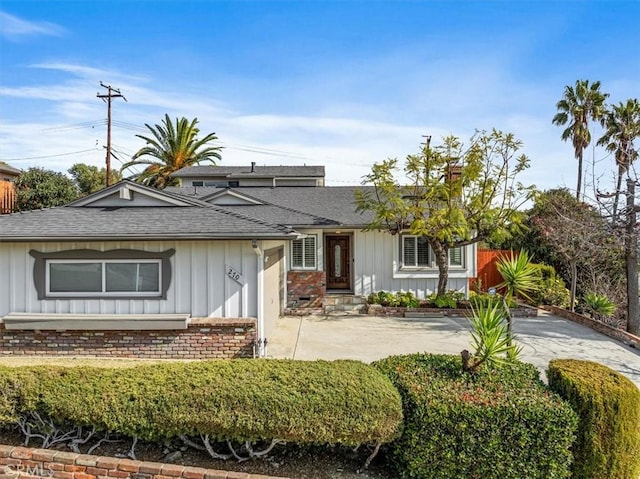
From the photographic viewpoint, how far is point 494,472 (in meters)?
3.81

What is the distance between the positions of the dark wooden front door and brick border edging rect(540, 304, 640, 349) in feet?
23.9

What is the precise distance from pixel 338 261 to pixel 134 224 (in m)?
8.24

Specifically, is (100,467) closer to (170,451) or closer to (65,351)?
(170,451)

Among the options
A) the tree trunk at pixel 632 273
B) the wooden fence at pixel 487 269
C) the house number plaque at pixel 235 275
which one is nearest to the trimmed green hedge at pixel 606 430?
the house number plaque at pixel 235 275

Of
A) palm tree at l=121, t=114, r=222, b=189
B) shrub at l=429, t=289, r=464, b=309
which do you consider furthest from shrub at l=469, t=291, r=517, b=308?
palm tree at l=121, t=114, r=222, b=189

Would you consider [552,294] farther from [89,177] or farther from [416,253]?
[89,177]

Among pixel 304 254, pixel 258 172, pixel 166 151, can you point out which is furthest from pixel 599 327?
pixel 166 151

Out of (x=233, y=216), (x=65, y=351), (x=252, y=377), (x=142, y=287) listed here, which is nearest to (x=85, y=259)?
(x=142, y=287)

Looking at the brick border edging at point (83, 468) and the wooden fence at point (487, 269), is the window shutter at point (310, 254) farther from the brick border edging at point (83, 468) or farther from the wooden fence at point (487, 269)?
the brick border edging at point (83, 468)

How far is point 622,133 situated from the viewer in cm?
1265

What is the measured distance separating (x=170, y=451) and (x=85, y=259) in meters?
5.23

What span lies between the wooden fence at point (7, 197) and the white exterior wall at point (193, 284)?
54.4ft

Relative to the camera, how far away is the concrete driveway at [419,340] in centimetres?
841

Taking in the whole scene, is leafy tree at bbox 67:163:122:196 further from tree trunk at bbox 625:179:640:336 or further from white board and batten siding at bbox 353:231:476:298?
tree trunk at bbox 625:179:640:336
